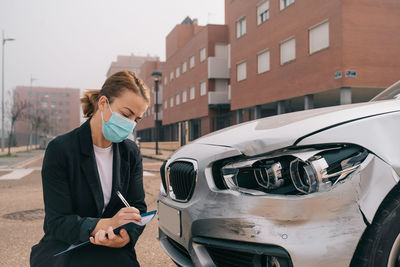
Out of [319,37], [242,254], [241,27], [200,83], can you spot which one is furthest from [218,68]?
[242,254]

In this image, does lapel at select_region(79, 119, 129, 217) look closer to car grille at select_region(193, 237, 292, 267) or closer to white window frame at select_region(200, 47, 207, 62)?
car grille at select_region(193, 237, 292, 267)

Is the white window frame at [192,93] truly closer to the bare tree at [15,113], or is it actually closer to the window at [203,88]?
the window at [203,88]

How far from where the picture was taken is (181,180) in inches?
91.0

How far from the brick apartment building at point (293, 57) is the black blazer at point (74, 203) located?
616 inches

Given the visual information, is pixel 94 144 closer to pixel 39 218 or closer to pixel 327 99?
pixel 39 218

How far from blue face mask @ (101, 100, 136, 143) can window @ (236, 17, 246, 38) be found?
2450 centimetres

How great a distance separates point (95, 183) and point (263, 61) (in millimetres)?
21617

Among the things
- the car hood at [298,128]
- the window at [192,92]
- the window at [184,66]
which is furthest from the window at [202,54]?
the car hood at [298,128]

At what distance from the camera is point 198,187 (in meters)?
2.05

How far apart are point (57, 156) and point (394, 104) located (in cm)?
182

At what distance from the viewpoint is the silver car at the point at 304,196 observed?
1.62 m

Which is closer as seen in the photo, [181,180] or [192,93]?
[181,180]

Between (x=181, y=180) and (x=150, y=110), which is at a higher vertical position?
(x=150, y=110)

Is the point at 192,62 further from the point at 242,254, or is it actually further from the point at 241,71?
the point at 242,254
